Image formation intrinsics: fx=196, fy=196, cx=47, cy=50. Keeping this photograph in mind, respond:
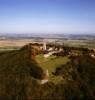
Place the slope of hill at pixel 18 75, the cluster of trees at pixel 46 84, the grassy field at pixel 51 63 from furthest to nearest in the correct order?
the grassy field at pixel 51 63, the slope of hill at pixel 18 75, the cluster of trees at pixel 46 84

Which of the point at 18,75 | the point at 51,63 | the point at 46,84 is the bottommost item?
the point at 46,84

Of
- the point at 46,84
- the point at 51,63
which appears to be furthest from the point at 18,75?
the point at 51,63

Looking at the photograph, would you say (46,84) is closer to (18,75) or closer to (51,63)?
(18,75)

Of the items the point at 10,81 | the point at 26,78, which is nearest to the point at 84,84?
the point at 26,78

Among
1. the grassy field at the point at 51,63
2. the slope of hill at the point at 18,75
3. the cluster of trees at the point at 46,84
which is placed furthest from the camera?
the grassy field at the point at 51,63

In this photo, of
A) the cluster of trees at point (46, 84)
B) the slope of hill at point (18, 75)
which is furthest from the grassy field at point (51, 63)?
the slope of hill at point (18, 75)

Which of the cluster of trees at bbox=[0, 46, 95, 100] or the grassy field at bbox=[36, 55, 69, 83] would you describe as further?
the grassy field at bbox=[36, 55, 69, 83]

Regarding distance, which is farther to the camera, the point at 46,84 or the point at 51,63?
the point at 51,63

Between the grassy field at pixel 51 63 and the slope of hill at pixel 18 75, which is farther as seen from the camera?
the grassy field at pixel 51 63

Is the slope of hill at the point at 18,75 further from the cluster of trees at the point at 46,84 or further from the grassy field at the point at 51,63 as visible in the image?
the grassy field at the point at 51,63

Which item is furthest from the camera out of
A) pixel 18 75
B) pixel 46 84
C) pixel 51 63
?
pixel 51 63

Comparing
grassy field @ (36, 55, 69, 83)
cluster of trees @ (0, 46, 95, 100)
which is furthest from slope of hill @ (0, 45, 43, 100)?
grassy field @ (36, 55, 69, 83)

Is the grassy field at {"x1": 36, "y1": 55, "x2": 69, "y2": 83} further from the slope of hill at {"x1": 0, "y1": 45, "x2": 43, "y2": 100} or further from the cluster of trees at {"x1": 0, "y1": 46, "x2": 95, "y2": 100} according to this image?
the slope of hill at {"x1": 0, "y1": 45, "x2": 43, "y2": 100}
